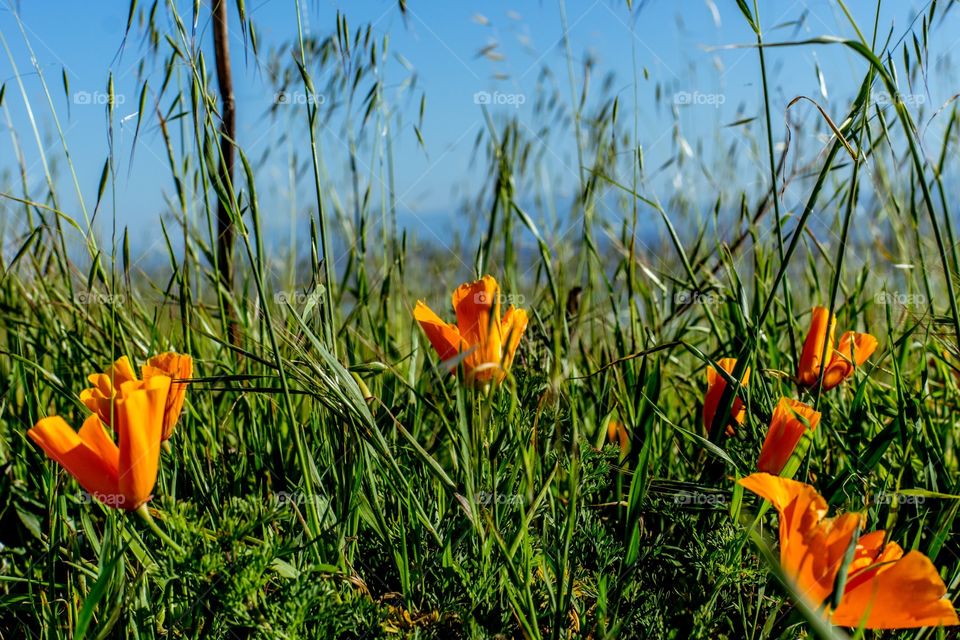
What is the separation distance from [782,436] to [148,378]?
716 mm

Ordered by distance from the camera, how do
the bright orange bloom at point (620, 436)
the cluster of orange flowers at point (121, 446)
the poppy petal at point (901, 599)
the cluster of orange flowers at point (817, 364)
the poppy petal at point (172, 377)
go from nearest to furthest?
the poppy petal at point (901, 599)
the cluster of orange flowers at point (121, 446)
the poppy petal at point (172, 377)
the cluster of orange flowers at point (817, 364)
the bright orange bloom at point (620, 436)

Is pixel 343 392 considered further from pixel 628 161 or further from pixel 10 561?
pixel 628 161

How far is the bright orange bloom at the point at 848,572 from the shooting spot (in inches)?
27.4

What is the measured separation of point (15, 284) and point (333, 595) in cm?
134

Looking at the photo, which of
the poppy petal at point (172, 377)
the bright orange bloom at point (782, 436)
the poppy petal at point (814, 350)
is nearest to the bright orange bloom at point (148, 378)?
the poppy petal at point (172, 377)

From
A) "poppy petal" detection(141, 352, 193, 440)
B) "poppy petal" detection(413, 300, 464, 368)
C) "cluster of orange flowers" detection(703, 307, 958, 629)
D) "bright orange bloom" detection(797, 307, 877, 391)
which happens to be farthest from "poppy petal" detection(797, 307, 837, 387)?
"poppy petal" detection(141, 352, 193, 440)

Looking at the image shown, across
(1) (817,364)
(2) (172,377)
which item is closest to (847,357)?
(1) (817,364)

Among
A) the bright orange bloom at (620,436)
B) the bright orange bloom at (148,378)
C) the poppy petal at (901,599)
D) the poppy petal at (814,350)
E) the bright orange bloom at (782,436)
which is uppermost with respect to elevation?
the bright orange bloom at (148,378)

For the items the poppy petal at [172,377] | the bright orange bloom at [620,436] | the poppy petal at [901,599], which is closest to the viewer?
the poppy petal at [901,599]

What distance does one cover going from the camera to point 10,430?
138cm

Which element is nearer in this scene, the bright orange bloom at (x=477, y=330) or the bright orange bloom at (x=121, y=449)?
the bright orange bloom at (x=121, y=449)

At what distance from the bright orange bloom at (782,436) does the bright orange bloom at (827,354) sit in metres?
0.18

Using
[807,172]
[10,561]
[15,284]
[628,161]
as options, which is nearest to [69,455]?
[10,561]

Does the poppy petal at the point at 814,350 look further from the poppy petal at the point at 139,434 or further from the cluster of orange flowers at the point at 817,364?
the poppy petal at the point at 139,434
